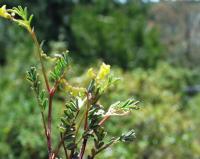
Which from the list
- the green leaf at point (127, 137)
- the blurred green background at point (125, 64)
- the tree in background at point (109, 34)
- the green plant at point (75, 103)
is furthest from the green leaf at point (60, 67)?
the tree in background at point (109, 34)

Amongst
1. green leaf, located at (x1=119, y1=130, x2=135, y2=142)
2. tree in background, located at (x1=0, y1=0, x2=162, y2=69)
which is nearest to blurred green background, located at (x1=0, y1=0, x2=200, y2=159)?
tree in background, located at (x1=0, y1=0, x2=162, y2=69)

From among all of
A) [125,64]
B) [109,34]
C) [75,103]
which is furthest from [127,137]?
[109,34]

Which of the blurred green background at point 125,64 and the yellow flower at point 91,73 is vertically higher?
the yellow flower at point 91,73

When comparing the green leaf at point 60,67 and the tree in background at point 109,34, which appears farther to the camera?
the tree in background at point 109,34

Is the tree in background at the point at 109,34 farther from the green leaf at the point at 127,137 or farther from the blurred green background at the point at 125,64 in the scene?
the green leaf at the point at 127,137

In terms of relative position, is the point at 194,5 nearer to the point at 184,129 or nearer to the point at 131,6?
the point at 131,6

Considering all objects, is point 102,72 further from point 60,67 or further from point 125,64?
point 125,64

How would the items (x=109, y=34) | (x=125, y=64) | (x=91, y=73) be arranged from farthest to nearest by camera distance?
(x=109, y=34)
(x=125, y=64)
(x=91, y=73)

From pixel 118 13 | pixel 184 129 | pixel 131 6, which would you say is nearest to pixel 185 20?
pixel 131 6

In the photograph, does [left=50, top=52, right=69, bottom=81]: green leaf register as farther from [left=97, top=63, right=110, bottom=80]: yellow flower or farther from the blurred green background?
the blurred green background
